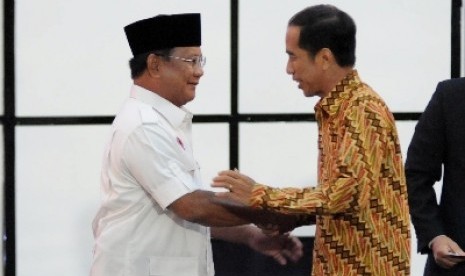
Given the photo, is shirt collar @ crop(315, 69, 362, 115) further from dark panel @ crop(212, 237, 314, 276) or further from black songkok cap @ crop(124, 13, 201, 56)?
dark panel @ crop(212, 237, 314, 276)

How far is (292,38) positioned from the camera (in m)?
2.77

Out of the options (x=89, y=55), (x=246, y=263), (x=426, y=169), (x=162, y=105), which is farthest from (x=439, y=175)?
(x=89, y=55)

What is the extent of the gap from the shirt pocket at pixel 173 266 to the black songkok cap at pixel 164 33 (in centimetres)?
56

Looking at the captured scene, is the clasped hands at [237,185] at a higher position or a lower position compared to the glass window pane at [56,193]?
higher

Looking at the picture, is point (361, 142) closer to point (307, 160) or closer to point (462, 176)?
point (462, 176)

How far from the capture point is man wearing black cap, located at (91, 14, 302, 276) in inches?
113

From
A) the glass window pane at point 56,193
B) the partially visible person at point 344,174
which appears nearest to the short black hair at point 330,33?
the partially visible person at point 344,174

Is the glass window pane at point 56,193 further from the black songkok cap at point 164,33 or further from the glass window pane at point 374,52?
the black songkok cap at point 164,33

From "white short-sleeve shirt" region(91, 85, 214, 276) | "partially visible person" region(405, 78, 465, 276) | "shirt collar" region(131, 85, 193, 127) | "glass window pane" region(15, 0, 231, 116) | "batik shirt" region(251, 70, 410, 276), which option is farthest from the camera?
"glass window pane" region(15, 0, 231, 116)

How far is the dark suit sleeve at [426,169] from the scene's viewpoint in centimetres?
330

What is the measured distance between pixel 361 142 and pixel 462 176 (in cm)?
A: 77

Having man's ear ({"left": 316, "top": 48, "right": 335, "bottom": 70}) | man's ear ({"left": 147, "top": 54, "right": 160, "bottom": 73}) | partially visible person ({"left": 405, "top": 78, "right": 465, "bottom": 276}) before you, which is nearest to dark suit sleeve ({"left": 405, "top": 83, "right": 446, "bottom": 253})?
partially visible person ({"left": 405, "top": 78, "right": 465, "bottom": 276})

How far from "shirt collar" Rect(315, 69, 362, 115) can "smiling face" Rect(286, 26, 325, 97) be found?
6cm

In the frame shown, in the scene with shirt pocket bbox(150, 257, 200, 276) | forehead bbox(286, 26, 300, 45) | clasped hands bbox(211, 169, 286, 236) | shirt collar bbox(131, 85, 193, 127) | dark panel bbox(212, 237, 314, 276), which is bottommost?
dark panel bbox(212, 237, 314, 276)
